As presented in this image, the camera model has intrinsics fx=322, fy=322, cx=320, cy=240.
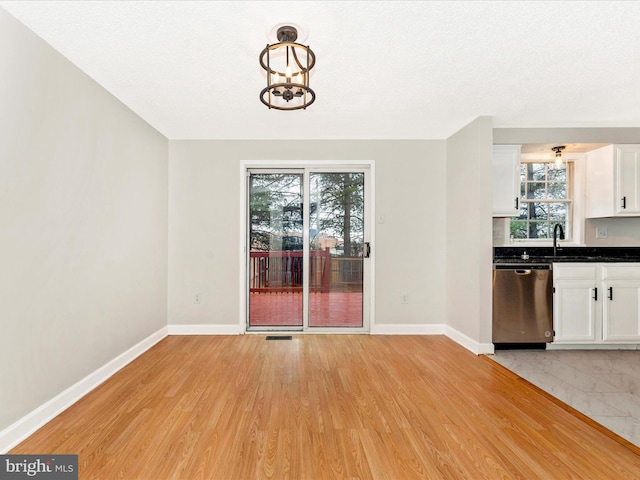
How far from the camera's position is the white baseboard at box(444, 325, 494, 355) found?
3.35 meters

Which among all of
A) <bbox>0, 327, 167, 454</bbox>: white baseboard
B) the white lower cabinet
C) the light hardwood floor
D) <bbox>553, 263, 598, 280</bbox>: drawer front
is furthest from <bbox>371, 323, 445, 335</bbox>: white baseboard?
<bbox>0, 327, 167, 454</bbox>: white baseboard

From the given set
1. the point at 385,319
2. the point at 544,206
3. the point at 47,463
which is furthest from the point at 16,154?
the point at 544,206

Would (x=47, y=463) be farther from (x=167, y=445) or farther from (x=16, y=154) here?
(x=16, y=154)

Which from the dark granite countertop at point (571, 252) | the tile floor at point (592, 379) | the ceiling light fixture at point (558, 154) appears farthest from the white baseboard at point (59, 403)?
the ceiling light fixture at point (558, 154)

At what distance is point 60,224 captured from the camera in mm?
2211

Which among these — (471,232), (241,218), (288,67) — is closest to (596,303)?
(471,232)

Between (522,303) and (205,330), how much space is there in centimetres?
367

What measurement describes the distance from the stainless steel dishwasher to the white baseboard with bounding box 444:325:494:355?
0.13m

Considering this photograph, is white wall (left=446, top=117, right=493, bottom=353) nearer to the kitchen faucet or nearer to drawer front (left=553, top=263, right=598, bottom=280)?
drawer front (left=553, top=263, right=598, bottom=280)

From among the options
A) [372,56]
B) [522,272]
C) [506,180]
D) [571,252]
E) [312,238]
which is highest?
[372,56]

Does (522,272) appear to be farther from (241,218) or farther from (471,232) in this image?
(241,218)

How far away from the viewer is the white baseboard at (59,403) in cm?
182

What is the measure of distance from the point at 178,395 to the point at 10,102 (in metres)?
2.17

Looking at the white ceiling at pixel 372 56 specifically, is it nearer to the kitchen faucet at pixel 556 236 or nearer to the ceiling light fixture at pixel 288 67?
the ceiling light fixture at pixel 288 67
